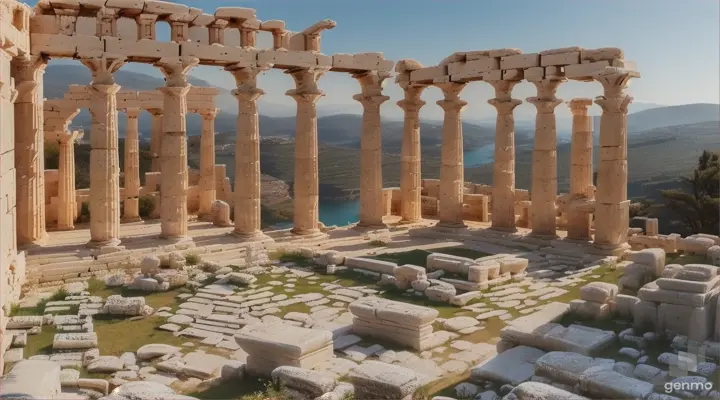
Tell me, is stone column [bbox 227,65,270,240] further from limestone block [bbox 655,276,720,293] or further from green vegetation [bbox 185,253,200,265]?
limestone block [bbox 655,276,720,293]

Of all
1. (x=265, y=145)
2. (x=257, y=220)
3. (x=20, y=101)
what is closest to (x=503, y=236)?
(x=257, y=220)

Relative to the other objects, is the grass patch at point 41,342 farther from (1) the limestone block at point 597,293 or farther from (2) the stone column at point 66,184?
(2) the stone column at point 66,184

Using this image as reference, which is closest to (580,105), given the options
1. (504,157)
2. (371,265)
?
(504,157)

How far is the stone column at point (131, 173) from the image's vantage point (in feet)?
88.8

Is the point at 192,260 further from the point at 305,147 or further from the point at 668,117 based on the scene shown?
the point at 668,117

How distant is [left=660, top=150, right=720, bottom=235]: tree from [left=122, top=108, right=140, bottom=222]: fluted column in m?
24.8

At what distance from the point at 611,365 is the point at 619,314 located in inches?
128

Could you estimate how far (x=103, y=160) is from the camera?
1970 cm

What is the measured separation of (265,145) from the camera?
6003 cm

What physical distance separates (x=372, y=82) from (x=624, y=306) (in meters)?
14.3

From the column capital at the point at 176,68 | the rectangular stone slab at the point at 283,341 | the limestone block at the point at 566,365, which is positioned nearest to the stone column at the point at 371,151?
the column capital at the point at 176,68

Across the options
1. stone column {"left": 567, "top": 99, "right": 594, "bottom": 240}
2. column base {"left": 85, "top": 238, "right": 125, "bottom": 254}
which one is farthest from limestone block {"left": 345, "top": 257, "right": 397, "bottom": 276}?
stone column {"left": 567, "top": 99, "right": 594, "bottom": 240}

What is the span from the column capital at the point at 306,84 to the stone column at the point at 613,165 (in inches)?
347

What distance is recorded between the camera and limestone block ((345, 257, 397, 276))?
18.2 m
